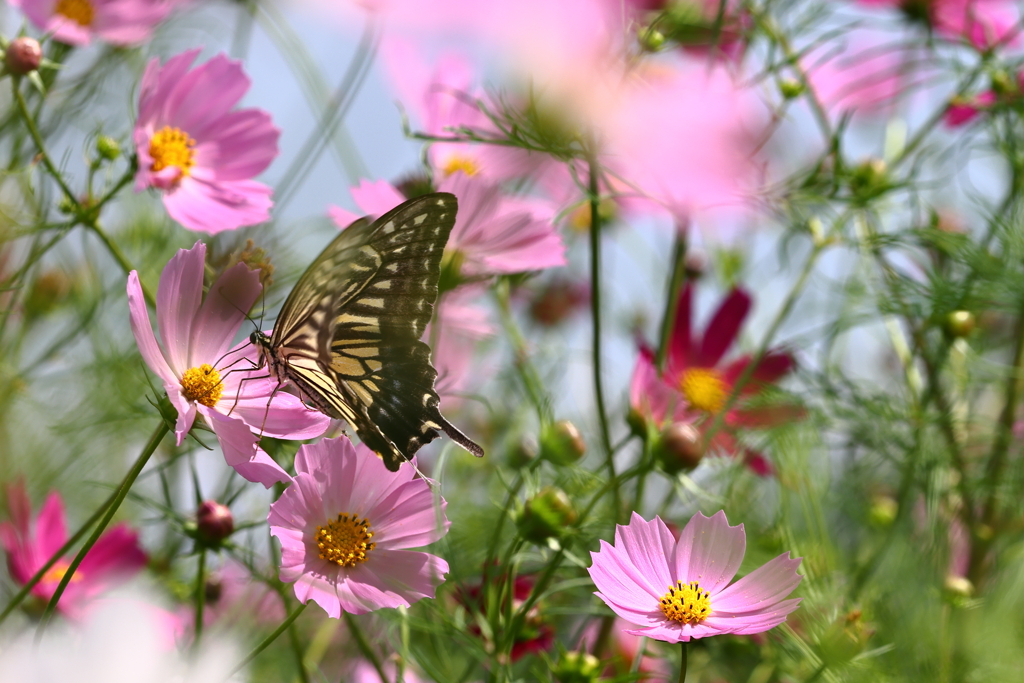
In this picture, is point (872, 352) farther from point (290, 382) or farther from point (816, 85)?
point (290, 382)

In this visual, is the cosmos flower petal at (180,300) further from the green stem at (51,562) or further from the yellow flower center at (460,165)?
the yellow flower center at (460,165)

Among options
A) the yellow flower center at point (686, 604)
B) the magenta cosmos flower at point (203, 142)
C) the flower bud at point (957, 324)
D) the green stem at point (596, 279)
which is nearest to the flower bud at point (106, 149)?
the magenta cosmos flower at point (203, 142)

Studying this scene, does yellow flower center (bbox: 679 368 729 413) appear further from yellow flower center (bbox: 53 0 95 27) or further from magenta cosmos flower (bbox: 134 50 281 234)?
yellow flower center (bbox: 53 0 95 27)

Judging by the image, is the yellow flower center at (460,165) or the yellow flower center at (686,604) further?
the yellow flower center at (460,165)

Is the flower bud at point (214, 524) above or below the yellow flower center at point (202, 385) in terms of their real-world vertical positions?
below

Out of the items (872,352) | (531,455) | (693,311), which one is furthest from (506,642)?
(872,352)

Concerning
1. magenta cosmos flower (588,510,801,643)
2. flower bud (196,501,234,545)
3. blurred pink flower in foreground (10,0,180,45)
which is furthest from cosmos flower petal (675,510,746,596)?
blurred pink flower in foreground (10,0,180,45)

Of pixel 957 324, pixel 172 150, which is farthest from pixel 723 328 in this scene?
pixel 172 150
